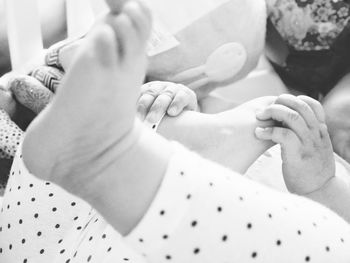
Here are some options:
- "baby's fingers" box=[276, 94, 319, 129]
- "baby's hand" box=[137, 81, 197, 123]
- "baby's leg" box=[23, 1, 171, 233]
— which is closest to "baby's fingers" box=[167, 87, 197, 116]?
"baby's hand" box=[137, 81, 197, 123]

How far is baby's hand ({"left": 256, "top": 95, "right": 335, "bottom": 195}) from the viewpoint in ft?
2.05

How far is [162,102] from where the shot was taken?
66 cm

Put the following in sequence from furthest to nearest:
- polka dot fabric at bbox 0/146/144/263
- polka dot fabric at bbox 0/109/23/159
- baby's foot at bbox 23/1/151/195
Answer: polka dot fabric at bbox 0/109/23/159 → polka dot fabric at bbox 0/146/144/263 → baby's foot at bbox 23/1/151/195

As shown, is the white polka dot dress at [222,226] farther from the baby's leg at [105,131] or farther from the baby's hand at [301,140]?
the baby's hand at [301,140]

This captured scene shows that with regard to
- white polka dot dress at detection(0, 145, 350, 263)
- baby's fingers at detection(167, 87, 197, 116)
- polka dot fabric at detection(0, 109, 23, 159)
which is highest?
white polka dot dress at detection(0, 145, 350, 263)

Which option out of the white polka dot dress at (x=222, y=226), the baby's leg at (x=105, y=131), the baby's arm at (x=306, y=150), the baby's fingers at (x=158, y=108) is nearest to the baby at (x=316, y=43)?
the baby's arm at (x=306, y=150)

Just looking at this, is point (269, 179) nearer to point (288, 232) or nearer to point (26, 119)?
point (288, 232)

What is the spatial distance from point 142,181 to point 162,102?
0.26 meters

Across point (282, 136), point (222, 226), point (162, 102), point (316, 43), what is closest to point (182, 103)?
point (162, 102)

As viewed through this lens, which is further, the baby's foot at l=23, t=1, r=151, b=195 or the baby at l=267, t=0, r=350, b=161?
the baby at l=267, t=0, r=350, b=161

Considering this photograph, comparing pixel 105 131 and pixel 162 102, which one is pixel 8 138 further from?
pixel 105 131

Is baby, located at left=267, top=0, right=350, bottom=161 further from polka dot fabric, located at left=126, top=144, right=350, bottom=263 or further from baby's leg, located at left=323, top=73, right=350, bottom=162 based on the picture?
polka dot fabric, located at left=126, top=144, right=350, bottom=263

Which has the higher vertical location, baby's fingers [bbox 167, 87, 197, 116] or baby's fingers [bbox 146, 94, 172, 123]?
baby's fingers [bbox 146, 94, 172, 123]

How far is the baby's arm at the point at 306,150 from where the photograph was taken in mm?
625
